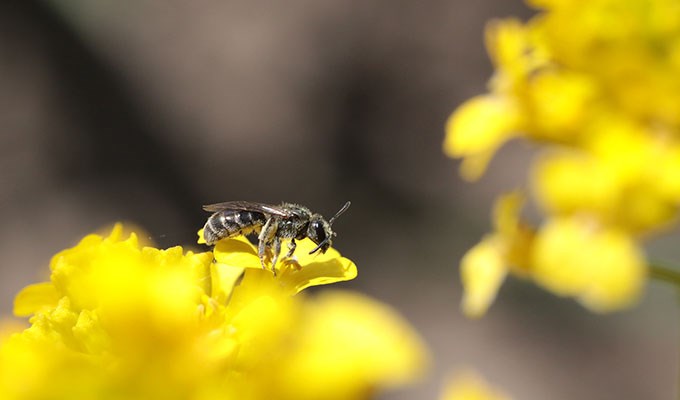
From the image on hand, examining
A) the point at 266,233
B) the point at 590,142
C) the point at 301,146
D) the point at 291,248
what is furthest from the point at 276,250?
the point at 301,146

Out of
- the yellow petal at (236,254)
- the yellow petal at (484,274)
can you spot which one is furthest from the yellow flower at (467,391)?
the yellow petal at (236,254)

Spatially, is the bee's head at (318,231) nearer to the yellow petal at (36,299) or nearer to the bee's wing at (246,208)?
the bee's wing at (246,208)

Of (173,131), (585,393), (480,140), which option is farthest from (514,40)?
(173,131)

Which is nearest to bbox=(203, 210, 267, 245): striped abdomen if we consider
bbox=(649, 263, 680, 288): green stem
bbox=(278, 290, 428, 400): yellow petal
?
bbox=(649, 263, 680, 288): green stem

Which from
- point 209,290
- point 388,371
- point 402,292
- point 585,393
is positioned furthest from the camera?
point 402,292

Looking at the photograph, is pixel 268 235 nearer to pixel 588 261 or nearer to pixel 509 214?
pixel 509 214

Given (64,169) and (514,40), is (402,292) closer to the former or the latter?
(64,169)

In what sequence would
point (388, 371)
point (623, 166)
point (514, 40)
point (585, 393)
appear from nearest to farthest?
point (388, 371) < point (623, 166) < point (514, 40) < point (585, 393)
